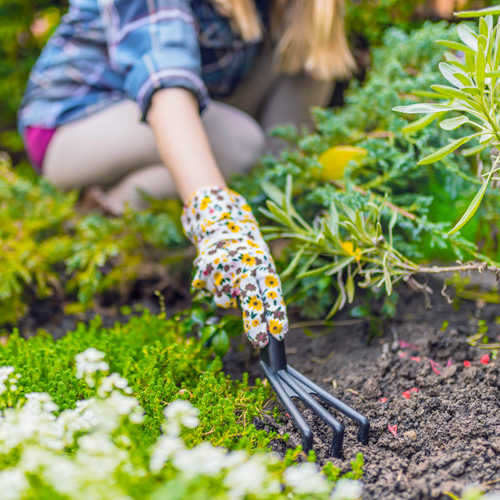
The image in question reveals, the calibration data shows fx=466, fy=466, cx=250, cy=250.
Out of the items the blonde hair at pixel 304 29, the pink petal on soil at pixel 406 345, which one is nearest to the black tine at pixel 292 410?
the pink petal on soil at pixel 406 345

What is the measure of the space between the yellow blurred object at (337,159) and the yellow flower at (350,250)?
1.05 ft

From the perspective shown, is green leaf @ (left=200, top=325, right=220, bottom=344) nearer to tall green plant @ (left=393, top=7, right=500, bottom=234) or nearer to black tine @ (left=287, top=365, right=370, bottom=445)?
black tine @ (left=287, top=365, right=370, bottom=445)

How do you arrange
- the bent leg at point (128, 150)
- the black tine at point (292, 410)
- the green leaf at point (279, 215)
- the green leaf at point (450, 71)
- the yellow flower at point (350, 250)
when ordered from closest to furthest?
1. the black tine at point (292, 410)
2. the green leaf at point (450, 71)
3. the yellow flower at point (350, 250)
4. the green leaf at point (279, 215)
5. the bent leg at point (128, 150)

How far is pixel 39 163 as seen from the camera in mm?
2170

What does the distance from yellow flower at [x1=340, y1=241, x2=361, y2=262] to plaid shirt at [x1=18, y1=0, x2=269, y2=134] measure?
0.68m

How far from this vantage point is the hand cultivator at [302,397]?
0.85 metres

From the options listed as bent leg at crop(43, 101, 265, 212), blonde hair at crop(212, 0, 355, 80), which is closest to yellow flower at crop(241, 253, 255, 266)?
bent leg at crop(43, 101, 265, 212)

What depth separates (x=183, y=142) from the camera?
1.33m

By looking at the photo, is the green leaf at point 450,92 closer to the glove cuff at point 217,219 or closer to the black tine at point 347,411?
the glove cuff at point 217,219

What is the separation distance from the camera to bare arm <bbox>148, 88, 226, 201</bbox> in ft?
4.24

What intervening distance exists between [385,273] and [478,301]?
1.99 feet

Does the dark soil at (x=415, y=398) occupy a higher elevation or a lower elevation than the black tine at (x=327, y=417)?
lower

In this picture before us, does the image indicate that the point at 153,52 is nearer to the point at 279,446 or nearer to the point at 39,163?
the point at 39,163

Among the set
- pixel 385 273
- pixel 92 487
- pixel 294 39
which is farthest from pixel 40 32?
pixel 92 487
